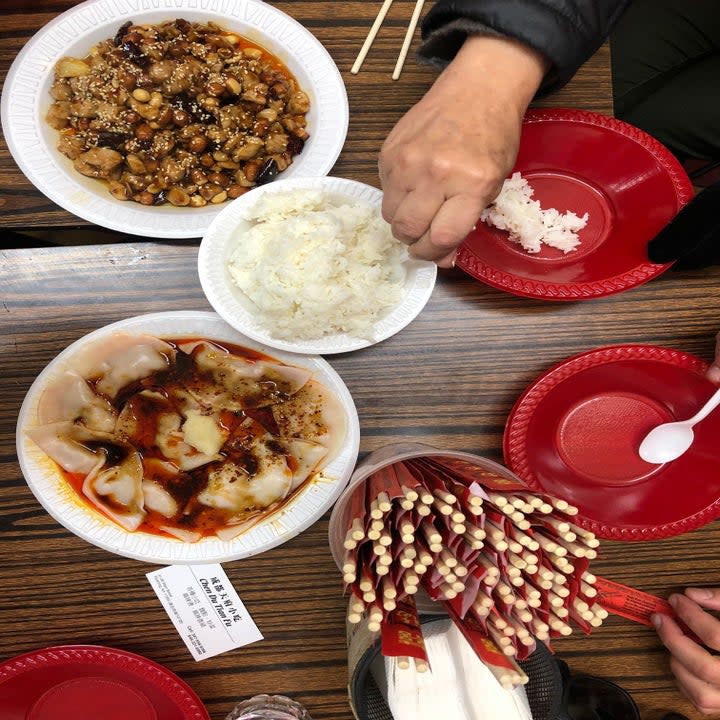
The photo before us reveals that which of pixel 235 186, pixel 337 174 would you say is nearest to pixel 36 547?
pixel 235 186

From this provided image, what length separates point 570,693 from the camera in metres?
1.90

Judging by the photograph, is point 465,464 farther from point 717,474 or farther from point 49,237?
point 49,237

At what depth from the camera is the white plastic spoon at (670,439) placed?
1752 millimetres

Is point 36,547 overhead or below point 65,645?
overhead

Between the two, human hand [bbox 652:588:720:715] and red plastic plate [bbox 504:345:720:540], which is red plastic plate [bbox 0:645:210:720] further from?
human hand [bbox 652:588:720:715]

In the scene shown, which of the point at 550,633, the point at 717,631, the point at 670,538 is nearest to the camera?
the point at 550,633

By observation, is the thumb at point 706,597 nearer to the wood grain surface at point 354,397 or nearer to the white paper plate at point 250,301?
the wood grain surface at point 354,397

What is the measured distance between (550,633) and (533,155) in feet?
4.00

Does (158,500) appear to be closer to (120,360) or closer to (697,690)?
(120,360)

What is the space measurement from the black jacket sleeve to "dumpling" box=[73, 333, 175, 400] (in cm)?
101

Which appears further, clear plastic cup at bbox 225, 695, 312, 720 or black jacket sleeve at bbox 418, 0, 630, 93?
clear plastic cup at bbox 225, 695, 312, 720

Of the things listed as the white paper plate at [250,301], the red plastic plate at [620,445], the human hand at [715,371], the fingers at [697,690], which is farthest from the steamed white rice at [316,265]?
the fingers at [697,690]

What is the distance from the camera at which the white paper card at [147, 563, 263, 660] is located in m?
1.76

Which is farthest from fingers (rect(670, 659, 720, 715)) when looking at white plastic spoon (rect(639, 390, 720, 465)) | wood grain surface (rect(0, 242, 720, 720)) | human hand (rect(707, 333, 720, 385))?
human hand (rect(707, 333, 720, 385))
